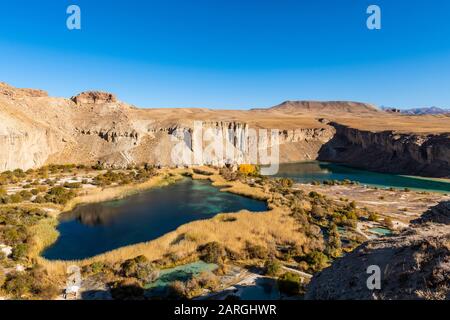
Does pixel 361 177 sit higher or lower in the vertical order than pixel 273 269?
lower

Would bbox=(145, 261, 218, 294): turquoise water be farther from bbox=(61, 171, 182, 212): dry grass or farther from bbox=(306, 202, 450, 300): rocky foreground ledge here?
bbox=(61, 171, 182, 212): dry grass

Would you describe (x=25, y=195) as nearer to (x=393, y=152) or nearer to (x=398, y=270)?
(x=398, y=270)

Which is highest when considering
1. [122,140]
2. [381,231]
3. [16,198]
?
[122,140]

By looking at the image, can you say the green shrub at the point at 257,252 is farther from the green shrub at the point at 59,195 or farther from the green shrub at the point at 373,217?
the green shrub at the point at 59,195

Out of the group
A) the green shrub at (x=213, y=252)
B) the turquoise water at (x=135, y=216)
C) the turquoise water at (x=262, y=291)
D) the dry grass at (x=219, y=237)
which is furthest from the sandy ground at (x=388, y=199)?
the turquoise water at (x=262, y=291)

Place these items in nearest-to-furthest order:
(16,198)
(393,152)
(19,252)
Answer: (19,252) → (16,198) → (393,152)

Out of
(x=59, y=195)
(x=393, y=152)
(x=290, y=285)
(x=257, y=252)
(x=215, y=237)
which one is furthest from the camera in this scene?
(x=393, y=152)

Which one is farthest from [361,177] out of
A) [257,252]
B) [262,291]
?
[262,291]

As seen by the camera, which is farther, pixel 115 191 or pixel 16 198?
pixel 115 191

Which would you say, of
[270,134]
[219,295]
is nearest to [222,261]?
[219,295]
